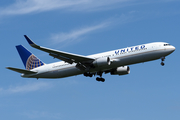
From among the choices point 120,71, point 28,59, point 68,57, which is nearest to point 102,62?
point 68,57

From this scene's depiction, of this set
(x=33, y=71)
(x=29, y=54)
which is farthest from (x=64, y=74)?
(x=29, y=54)

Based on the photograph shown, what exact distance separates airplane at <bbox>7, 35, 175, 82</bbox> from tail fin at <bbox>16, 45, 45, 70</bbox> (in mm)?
251

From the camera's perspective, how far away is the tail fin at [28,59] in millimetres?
55847

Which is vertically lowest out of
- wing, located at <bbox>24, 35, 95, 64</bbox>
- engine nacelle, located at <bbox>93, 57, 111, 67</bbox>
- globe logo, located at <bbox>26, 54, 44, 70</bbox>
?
engine nacelle, located at <bbox>93, 57, 111, 67</bbox>

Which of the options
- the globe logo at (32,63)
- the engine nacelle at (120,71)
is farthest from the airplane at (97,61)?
the globe logo at (32,63)

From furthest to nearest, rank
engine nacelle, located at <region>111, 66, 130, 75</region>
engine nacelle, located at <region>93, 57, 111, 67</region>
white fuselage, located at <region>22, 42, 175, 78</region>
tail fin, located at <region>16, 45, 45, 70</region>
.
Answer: tail fin, located at <region>16, 45, 45, 70</region> < engine nacelle, located at <region>111, 66, 130, 75</region> < engine nacelle, located at <region>93, 57, 111, 67</region> < white fuselage, located at <region>22, 42, 175, 78</region>

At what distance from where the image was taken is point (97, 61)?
159 ft

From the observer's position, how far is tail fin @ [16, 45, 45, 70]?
55847 mm

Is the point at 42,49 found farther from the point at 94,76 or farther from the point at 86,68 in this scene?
the point at 94,76

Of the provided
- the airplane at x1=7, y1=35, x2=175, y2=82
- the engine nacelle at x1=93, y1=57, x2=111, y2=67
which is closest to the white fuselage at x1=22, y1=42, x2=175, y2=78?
the airplane at x1=7, y1=35, x2=175, y2=82

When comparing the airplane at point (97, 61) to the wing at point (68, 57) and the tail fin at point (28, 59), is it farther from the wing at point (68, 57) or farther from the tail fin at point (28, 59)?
the tail fin at point (28, 59)

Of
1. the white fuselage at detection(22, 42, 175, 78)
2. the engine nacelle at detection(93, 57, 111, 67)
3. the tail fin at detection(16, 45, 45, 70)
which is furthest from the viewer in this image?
the tail fin at detection(16, 45, 45, 70)

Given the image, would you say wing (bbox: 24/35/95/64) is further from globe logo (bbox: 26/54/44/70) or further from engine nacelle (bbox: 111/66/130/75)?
globe logo (bbox: 26/54/44/70)

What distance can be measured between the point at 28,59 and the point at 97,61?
14530mm
